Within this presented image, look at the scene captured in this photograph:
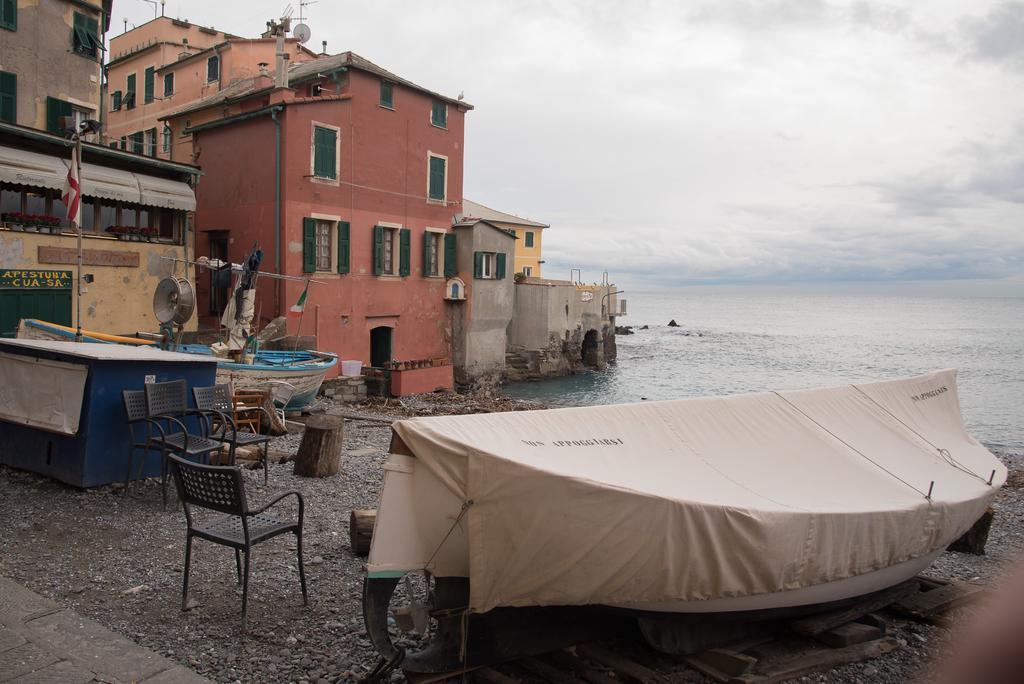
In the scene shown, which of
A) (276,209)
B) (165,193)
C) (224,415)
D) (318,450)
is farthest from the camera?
(276,209)

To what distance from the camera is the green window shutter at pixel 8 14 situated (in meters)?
19.8

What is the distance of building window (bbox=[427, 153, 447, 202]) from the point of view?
93.4 feet

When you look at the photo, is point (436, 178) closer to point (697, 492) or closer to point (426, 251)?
point (426, 251)

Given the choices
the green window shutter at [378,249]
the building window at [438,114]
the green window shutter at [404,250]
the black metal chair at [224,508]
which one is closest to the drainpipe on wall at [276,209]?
the green window shutter at [378,249]

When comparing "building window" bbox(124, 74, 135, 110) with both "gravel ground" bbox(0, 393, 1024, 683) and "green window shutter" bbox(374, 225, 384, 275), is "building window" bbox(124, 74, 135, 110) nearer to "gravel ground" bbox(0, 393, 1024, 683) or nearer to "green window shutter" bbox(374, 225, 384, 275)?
"green window shutter" bbox(374, 225, 384, 275)

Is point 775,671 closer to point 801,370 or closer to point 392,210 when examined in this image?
point 392,210

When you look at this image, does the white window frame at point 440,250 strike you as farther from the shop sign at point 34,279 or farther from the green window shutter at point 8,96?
the green window shutter at point 8,96

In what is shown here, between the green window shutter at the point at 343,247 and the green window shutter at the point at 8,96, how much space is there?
30.4 ft

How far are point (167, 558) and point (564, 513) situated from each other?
13.5 feet

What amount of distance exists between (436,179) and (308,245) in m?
7.09

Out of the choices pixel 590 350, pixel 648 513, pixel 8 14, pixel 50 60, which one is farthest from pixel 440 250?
pixel 648 513

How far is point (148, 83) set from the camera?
110 ft

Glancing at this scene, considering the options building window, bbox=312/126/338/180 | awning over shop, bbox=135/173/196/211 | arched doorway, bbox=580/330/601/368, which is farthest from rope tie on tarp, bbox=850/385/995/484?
arched doorway, bbox=580/330/601/368

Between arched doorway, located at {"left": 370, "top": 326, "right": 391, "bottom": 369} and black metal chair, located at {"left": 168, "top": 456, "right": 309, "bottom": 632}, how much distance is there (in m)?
21.7
